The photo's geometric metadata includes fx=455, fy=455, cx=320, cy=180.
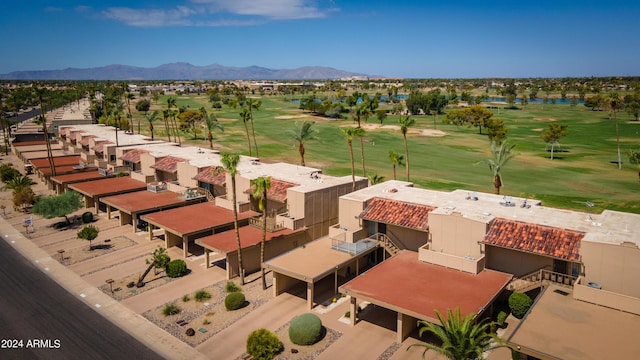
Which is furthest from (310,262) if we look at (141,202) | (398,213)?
(141,202)

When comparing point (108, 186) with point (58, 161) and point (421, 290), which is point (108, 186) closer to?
point (58, 161)

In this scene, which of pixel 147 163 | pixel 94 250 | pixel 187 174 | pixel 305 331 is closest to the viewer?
pixel 305 331

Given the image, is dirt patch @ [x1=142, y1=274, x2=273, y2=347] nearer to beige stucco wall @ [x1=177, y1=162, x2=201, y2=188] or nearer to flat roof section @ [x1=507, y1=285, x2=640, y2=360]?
flat roof section @ [x1=507, y1=285, x2=640, y2=360]

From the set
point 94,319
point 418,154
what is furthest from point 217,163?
point 418,154

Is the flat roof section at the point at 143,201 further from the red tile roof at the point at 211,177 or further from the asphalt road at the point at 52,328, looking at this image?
the asphalt road at the point at 52,328

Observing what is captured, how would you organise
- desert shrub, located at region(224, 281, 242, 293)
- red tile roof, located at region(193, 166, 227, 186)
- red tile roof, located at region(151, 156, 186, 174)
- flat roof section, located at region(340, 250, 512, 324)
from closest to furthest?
flat roof section, located at region(340, 250, 512, 324), desert shrub, located at region(224, 281, 242, 293), red tile roof, located at region(193, 166, 227, 186), red tile roof, located at region(151, 156, 186, 174)

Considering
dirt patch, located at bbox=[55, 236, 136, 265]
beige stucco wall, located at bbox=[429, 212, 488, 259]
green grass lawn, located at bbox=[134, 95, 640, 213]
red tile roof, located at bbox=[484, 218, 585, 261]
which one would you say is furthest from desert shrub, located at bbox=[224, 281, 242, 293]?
green grass lawn, located at bbox=[134, 95, 640, 213]
